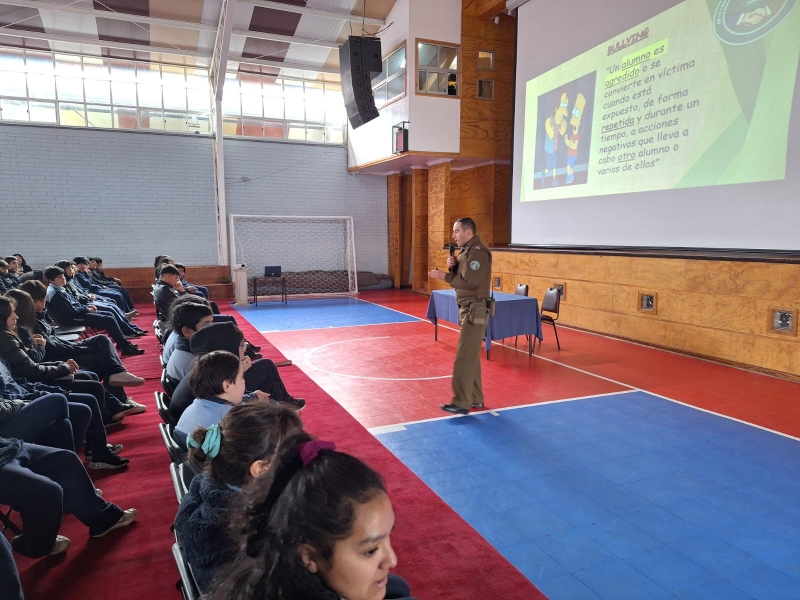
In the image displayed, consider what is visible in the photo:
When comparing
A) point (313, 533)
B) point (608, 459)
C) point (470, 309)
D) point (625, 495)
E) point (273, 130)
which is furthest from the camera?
point (273, 130)

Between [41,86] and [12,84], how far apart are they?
50 cm

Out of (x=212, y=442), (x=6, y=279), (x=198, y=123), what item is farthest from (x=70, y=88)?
(x=212, y=442)

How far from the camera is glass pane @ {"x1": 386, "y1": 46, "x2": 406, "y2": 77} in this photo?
400 inches

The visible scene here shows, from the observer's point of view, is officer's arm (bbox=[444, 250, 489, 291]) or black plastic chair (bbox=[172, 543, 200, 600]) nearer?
black plastic chair (bbox=[172, 543, 200, 600])

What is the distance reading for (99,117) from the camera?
11.1 meters

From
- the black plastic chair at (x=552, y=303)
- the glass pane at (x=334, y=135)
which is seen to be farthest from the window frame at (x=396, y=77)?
the black plastic chair at (x=552, y=303)

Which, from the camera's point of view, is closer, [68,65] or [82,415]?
[82,415]

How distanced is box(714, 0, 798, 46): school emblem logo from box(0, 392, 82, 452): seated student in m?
6.86

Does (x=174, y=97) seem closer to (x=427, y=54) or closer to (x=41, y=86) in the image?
(x=41, y=86)

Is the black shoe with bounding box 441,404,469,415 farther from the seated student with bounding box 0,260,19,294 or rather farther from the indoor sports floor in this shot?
the seated student with bounding box 0,260,19,294

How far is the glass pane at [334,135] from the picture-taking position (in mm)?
13125

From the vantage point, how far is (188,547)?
4.79ft

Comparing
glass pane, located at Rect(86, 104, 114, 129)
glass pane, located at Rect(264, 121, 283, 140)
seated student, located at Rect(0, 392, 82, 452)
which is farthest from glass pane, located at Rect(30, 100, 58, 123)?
seated student, located at Rect(0, 392, 82, 452)

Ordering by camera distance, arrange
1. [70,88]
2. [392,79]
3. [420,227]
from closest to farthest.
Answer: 1. [392,79]
2. [70,88]
3. [420,227]
